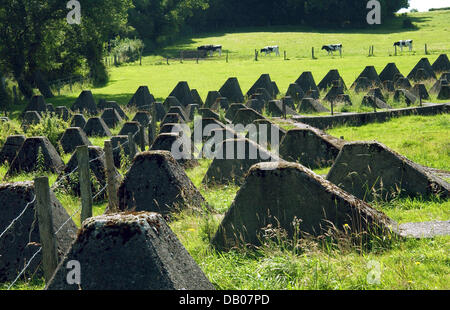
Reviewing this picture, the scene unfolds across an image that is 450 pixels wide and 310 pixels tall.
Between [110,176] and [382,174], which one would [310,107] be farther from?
[110,176]

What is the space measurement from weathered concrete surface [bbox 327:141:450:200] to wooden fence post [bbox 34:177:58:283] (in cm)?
479

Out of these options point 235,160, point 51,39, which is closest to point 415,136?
point 235,160

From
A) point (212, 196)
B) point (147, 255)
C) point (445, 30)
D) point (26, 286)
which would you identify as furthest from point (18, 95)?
point (445, 30)

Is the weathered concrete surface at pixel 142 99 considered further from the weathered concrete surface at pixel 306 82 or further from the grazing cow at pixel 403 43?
the grazing cow at pixel 403 43

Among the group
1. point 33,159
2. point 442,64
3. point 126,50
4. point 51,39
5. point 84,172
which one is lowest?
point 33,159

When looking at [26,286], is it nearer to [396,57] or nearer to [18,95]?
[18,95]

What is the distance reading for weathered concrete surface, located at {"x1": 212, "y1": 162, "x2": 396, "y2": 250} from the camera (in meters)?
6.31

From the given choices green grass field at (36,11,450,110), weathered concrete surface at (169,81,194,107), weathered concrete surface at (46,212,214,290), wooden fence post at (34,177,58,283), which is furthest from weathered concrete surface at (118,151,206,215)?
green grass field at (36,11,450,110)

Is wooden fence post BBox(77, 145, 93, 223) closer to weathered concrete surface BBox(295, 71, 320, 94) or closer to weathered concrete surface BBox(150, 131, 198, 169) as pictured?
weathered concrete surface BBox(150, 131, 198, 169)

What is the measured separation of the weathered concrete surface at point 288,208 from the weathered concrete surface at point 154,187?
4.70 feet

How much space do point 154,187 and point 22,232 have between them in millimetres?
1919

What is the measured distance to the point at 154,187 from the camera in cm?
791

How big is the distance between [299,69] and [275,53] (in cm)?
1372

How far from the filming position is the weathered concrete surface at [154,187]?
784cm
